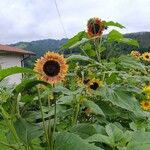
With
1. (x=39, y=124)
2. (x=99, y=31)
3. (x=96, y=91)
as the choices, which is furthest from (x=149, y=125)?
(x=99, y=31)

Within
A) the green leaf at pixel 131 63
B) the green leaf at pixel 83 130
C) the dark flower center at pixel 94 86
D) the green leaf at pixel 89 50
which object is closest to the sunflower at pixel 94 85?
the dark flower center at pixel 94 86

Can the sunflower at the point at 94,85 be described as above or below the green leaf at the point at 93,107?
above

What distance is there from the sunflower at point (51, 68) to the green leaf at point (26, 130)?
17 cm

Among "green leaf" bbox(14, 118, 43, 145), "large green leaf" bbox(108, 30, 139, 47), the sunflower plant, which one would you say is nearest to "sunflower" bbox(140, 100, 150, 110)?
the sunflower plant

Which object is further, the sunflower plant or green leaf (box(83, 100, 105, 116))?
green leaf (box(83, 100, 105, 116))

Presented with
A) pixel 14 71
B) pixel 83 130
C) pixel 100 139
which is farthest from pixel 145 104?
pixel 14 71

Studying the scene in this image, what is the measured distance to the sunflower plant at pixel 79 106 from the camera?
143 centimetres

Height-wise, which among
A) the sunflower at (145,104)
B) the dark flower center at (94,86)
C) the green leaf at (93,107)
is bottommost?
the sunflower at (145,104)

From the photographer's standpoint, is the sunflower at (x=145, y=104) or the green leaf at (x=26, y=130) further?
the sunflower at (x=145, y=104)

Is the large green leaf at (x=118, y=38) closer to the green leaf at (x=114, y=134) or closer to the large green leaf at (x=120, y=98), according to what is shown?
the large green leaf at (x=120, y=98)

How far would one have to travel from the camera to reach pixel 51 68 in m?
1.48

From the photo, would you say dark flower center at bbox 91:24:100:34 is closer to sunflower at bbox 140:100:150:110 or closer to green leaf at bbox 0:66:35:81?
sunflower at bbox 140:100:150:110

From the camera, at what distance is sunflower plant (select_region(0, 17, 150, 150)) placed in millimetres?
1435

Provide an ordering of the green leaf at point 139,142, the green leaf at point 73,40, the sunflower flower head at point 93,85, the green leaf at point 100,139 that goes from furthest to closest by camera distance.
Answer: the green leaf at point 73,40 < the sunflower flower head at point 93,85 < the green leaf at point 100,139 < the green leaf at point 139,142
